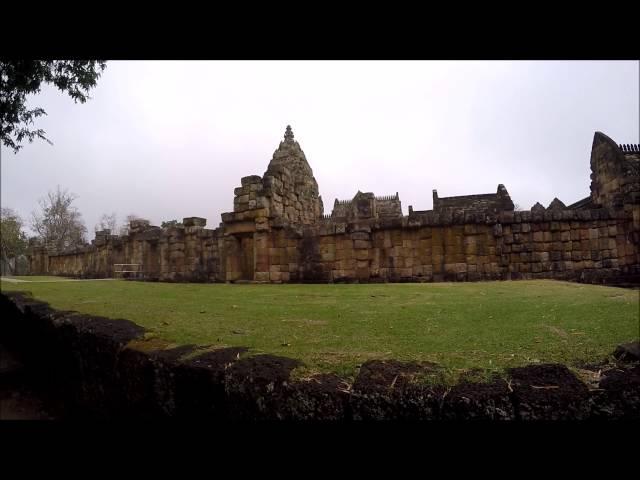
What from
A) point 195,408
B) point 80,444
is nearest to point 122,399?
point 80,444

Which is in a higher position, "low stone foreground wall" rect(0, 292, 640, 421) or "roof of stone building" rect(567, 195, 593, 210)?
"roof of stone building" rect(567, 195, 593, 210)

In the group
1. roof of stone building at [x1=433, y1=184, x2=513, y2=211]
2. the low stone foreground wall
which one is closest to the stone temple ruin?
the low stone foreground wall

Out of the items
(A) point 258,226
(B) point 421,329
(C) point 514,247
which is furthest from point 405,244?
(B) point 421,329

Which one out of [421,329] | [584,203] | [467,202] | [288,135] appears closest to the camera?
[421,329]

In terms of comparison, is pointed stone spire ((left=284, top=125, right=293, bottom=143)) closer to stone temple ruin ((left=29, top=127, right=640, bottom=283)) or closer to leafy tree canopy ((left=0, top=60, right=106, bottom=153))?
stone temple ruin ((left=29, top=127, right=640, bottom=283))

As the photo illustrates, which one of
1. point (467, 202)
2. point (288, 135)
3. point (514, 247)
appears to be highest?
point (288, 135)

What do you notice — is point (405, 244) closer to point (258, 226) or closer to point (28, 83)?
point (258, 226)

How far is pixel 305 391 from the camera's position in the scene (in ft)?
5.39

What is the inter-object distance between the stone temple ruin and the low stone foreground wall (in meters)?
8.29

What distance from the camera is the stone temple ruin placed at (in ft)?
32.0

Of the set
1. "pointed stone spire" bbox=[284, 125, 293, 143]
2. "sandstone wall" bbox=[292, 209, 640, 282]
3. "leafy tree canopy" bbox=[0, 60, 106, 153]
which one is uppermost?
"pointed stone spire" bbox=[284, 125, 293, 143]

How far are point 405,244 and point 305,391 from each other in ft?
29.4

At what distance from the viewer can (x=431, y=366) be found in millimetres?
1893

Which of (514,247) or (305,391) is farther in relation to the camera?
(514,247)
